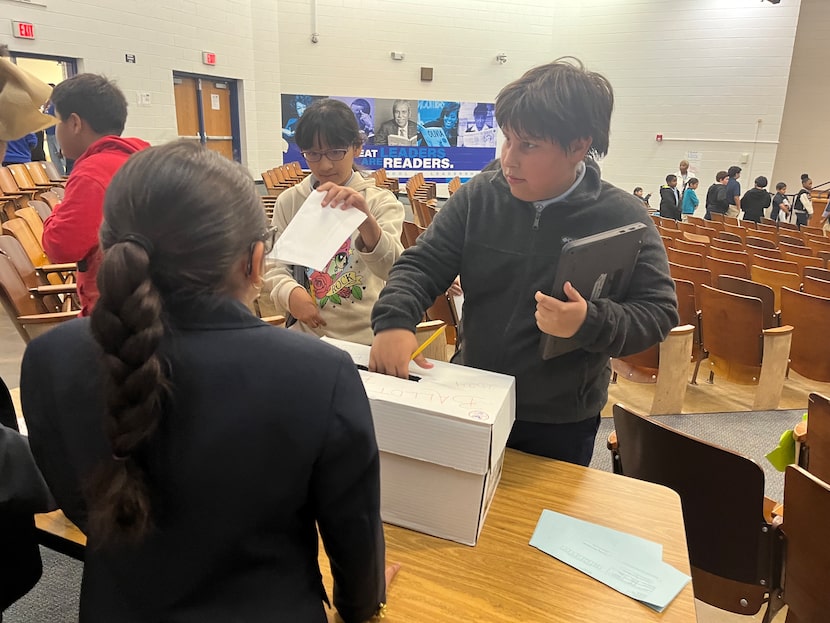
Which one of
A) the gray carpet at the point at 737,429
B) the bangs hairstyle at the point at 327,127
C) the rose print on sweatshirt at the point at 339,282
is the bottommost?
the gray carpet at the point at 737,429

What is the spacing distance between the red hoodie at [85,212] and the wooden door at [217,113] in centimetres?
726

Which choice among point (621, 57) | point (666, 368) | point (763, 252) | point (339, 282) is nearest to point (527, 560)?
point (339, 282)

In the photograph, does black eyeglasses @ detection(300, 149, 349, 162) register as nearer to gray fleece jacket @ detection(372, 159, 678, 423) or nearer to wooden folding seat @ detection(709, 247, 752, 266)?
gray fleece jacket @ detection(372, 159, 678, 423)

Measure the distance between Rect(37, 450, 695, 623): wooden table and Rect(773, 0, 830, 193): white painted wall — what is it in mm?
13121

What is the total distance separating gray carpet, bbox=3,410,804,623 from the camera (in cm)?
166

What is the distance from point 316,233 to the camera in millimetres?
1364

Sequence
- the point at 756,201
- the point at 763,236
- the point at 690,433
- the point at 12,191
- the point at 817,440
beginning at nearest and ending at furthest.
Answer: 1. the point at 817,440
2. the point at 690,433
3. the point at 12,191
4. the point at 763,236
5. the point at 756,201

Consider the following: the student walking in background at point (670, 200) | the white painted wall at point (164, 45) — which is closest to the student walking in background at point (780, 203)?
the student walking in background at point (670, 200)

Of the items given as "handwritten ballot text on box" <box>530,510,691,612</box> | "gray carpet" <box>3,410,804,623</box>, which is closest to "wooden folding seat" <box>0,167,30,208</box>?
"gray carpet" <box>3,410,804,623</box>

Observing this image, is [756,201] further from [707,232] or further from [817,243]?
[817,243]

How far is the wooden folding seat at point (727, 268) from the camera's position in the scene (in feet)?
13.8

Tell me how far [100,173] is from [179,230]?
1.47m

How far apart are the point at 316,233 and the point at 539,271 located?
517 millimetres

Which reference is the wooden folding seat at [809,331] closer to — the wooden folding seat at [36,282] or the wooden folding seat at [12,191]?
the wooden folding seat at [36,282]
